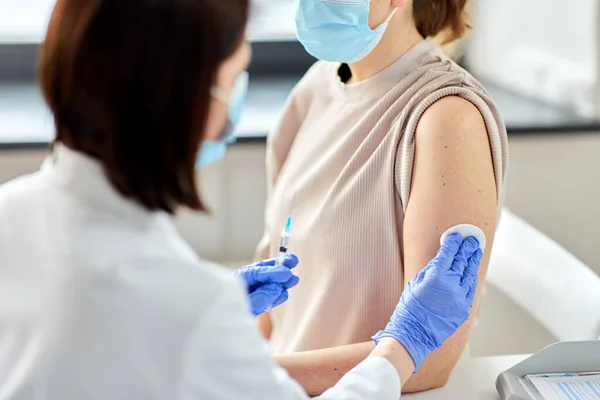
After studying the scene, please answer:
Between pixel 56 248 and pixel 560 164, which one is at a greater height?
pixel 56 248

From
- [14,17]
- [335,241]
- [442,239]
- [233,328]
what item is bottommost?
[14,17]

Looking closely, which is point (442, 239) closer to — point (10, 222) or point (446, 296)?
point (446, 296)

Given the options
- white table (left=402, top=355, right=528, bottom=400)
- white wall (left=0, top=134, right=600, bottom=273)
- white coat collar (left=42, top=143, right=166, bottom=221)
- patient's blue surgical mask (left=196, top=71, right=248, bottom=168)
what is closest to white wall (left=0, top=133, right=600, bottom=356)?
white wall (left=0, top=134, right=600, bottom=273)

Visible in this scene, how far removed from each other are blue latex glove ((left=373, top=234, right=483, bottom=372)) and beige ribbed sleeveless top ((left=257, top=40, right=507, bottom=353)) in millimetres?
147

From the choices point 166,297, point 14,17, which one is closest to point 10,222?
point 166,297

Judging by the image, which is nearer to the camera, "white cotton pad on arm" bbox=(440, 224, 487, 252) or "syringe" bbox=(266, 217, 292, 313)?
"white cotton pad on arm" bbox=(440, 224, 487, 252)

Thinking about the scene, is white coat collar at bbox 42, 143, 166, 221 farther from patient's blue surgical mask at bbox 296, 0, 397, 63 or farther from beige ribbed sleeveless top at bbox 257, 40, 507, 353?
patient's blue surgical mask at bbox 296, 0, 397, 63

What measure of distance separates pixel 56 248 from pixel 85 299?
63 mm

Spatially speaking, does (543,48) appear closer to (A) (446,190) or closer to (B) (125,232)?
(A) (446,190)

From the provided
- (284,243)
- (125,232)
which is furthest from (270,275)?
(125,232)

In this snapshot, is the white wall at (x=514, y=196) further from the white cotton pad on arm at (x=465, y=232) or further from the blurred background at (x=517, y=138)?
the white cotton pad on arm at (x=465, y=232)

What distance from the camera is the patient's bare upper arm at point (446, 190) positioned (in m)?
1.13

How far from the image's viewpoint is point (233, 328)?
2.57 feet

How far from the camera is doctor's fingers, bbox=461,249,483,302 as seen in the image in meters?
1.10
